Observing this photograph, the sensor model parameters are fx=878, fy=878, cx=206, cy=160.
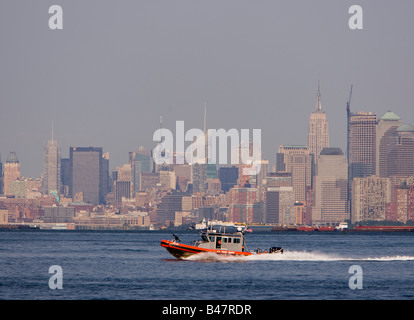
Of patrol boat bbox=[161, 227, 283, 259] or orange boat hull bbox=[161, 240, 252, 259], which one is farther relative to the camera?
orange boat hull bbox=[161, 240, 252, 259]

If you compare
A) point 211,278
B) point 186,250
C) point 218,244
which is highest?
point 218,244

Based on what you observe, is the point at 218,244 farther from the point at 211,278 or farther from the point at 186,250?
the point at 211,278

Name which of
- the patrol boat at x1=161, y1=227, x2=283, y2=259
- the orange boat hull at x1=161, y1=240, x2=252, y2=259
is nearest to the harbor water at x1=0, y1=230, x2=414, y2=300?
the orange boat hull at x1=161, y1=240, x2=252, y2=259

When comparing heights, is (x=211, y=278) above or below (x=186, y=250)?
below

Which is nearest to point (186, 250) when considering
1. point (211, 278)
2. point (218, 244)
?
point (218, 244)

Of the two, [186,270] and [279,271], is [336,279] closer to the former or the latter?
[279,271]

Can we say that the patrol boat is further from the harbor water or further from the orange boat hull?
the harbor water

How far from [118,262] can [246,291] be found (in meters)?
39.0

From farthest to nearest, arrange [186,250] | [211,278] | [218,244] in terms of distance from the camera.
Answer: [186,250] → [218,244] → [211,278]

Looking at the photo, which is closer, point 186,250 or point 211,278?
point 211,278

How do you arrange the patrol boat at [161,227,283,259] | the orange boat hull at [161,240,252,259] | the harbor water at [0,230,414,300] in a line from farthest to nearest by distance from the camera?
the orange boat hull at [161,240,252,259] → the patrol boat at [161,227,283,259] → the harbor water at [0,230,414,300]

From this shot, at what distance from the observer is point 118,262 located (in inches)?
4104

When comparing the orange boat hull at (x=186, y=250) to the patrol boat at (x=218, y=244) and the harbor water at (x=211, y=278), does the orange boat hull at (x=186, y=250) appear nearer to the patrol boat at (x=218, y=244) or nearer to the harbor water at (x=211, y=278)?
the patrol boat at (x=218, y=244)
